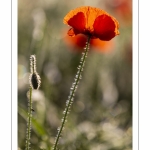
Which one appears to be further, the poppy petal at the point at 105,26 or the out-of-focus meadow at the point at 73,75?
the out-of-focus meadow at the point at 73,75

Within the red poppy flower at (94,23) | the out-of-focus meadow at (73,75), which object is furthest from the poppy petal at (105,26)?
the out-of-focus meadow at (73,75)

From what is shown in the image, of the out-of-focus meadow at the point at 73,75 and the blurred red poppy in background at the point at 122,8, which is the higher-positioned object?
the blurred red poppy in background at the point at 122,8

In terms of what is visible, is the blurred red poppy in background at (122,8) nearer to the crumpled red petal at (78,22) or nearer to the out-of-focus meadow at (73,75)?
the out-of-focus meadow at (73,75)

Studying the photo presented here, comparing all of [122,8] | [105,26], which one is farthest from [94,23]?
[122,8]

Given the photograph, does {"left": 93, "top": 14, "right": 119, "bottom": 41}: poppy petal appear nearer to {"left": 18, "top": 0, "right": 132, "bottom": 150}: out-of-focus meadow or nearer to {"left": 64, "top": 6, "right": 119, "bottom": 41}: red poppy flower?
{"left": 64, "top": 6, "right": 119, "bottom": 41}: red poppy flower

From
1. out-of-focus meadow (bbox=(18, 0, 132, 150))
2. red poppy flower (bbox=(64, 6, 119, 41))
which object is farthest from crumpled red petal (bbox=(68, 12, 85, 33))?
out-of-focus meadow (bbox=(18, 0, 132, 150))
